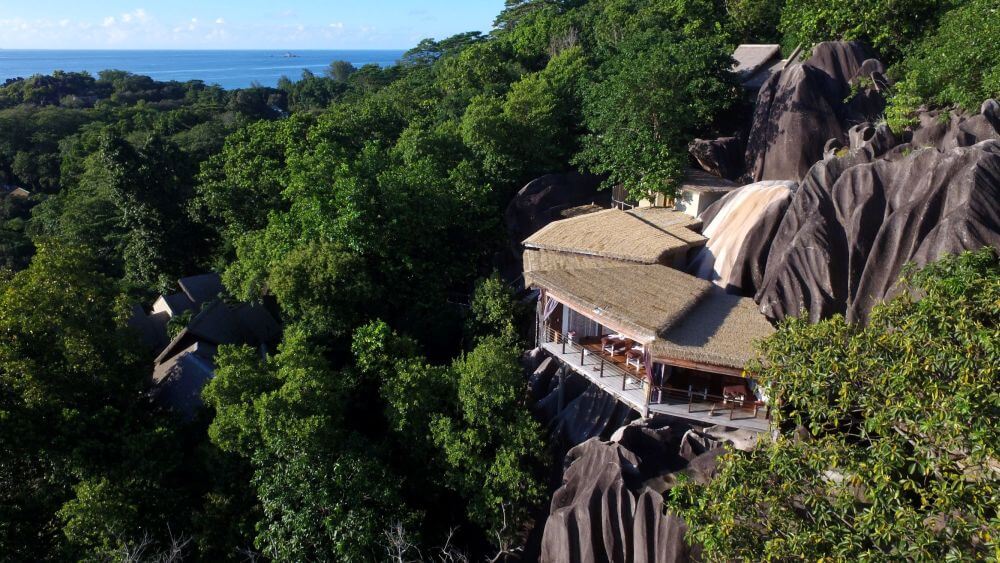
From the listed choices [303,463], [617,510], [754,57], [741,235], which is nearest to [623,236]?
[741,235]

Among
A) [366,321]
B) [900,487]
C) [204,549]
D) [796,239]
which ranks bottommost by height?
[204,549]

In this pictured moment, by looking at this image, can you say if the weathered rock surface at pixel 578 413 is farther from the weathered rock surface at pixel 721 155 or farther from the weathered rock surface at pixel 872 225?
the weathered rock surface at pixel 721 155

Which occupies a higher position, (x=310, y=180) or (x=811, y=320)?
(x=310, y=180)

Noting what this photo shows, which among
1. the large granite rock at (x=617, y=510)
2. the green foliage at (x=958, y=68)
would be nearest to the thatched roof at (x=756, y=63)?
the green foliage at (x=958, y=68)

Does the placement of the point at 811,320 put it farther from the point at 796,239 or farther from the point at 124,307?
the point at 124,307

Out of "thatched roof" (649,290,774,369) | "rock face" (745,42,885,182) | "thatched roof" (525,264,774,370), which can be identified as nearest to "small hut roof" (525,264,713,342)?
"thatched roof" (525,264,774,370)

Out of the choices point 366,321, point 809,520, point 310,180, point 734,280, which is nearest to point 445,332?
point 366,321

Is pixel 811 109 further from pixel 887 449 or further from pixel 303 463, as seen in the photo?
pixel 303 463

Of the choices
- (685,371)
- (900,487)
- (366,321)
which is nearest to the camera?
(900,487)
